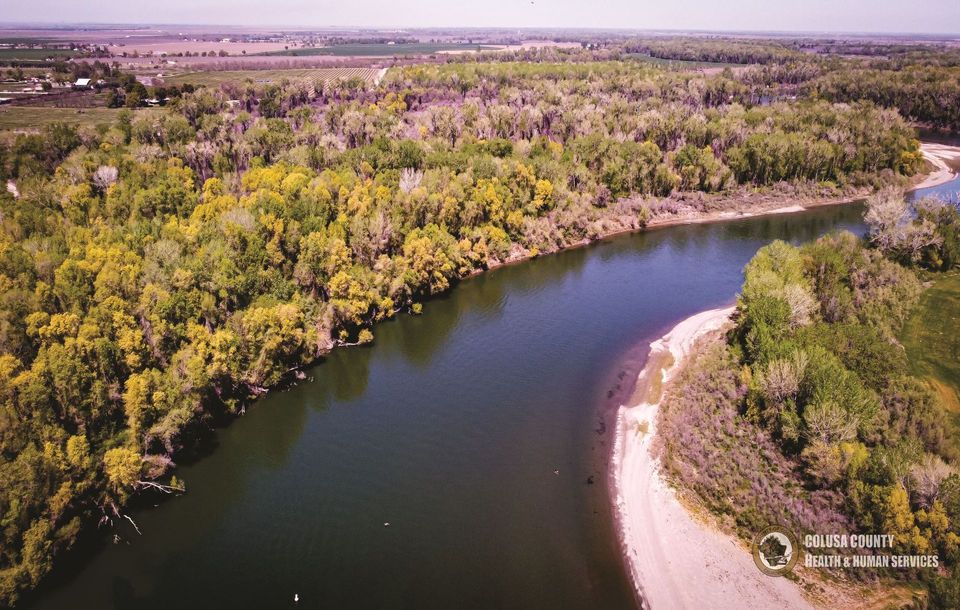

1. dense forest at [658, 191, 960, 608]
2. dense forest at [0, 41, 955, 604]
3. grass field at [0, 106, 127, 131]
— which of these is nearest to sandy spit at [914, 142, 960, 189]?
dense forest at [0, 41, 955, 604]

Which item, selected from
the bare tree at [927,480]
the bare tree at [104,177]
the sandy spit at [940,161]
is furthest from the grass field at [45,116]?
the sandy spit at [940,161]

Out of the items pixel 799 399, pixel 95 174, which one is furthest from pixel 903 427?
pixel 95 174

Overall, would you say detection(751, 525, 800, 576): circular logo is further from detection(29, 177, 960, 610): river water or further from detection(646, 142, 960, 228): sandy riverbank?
detection(646, 142, 960, 228): sandy riverbank

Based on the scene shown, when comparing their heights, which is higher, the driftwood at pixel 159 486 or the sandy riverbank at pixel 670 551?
the driftwood at pixel 159 486

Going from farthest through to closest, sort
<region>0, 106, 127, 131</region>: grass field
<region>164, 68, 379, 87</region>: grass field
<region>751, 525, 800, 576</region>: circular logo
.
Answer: <region>164, 68, 379, 87</region>: grass field < <region>0, 106, 127, 131</region>: grass field < <region>751, 525, 800, 576</region>: circular logo

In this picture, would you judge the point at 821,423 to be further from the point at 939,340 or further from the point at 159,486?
the point at 159,486

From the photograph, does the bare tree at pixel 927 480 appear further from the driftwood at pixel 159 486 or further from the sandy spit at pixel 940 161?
the sandy spit at pixel 940 161

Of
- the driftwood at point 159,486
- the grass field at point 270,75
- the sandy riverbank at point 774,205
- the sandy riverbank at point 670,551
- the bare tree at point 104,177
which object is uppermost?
the grass field at point 270,75
